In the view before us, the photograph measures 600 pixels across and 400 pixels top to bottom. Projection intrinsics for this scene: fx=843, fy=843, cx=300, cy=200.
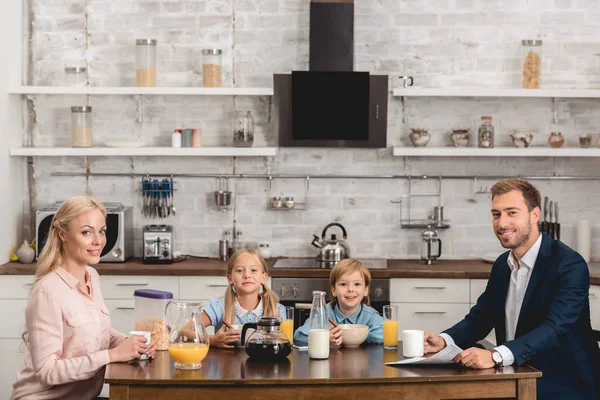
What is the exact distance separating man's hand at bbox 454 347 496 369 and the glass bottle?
1.50 feet

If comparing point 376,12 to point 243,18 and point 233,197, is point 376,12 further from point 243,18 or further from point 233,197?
point 233,197

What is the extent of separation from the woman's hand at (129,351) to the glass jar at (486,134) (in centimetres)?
329

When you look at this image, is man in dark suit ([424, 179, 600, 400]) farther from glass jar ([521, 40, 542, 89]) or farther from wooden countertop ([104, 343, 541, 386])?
glass jar ([521, 40, 542, 89])

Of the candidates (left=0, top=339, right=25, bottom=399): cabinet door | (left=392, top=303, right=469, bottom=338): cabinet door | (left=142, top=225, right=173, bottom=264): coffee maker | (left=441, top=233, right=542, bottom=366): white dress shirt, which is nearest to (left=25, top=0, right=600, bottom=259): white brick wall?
(left=142, top=225, right=173, bottom=264): coffee maker

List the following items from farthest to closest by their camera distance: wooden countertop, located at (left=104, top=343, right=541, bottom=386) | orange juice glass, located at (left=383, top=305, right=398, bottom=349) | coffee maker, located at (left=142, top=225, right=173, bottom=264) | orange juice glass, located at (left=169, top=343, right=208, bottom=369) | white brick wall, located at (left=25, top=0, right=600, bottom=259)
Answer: white brick wall, located at (left=25, top=0, right=600, bottom=259)
coffee maker, located at (left=142, top=225, right=173, bottom=264)
orange juice glass, located at (left=383, top=305, right=398, bottom=349)
orange juice glass, located at (left=169, top=343, right=208, bottom=369)
wooden countertop, located at (left=104, top=343, right=541, bottom=386)

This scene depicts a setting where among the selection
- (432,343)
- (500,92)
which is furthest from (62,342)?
(500,92)

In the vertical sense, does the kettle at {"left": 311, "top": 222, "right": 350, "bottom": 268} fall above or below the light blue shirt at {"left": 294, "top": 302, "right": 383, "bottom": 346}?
above

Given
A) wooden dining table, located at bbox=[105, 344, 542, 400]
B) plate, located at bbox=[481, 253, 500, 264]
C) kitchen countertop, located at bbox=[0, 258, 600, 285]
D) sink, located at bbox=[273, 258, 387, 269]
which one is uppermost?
plate, located at bbox=[481, 253, 500, 264]

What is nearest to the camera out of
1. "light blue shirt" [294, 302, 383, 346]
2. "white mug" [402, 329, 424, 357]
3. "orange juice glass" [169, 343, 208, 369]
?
"orange juice glass" [169, 343, 208, 369]

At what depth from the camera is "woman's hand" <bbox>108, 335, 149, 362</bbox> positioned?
2.89 m

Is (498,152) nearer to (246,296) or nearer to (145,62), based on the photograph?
(145,62)

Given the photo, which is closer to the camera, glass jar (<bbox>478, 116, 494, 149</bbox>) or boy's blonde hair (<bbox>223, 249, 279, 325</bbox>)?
boy's blonde hair (<bbox>223, 249, 279, 325</bbox>)

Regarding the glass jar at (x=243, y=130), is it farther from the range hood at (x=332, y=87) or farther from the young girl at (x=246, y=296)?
the young girl at (x=246, y=296)

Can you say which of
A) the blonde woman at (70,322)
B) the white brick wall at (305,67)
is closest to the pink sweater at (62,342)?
the blonde woman at (70,322)
